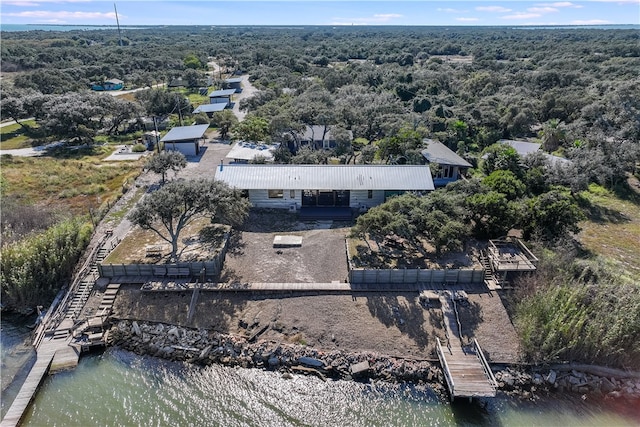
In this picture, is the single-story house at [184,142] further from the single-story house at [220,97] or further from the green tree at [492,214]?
the green tree at [492,214]

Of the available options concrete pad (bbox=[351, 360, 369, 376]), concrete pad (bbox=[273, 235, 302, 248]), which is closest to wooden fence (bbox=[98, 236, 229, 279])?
concrete pad (bbox=[273, 235, 302, 248])

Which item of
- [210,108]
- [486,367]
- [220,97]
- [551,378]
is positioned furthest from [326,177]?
[220,97]

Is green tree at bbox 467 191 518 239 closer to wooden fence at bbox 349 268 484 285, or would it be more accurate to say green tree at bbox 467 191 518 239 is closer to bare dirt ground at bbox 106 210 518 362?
wooden fence at bbox 349 268 484 285

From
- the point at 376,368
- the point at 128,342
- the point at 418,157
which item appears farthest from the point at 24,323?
the point at 418,157

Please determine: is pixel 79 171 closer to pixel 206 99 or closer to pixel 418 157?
pixel 418 157

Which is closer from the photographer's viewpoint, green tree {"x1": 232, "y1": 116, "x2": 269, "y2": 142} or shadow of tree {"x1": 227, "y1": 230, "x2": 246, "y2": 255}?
shadow of tree {"x1": 227, "y1": 230, "x2": 246, "y2": 255}
